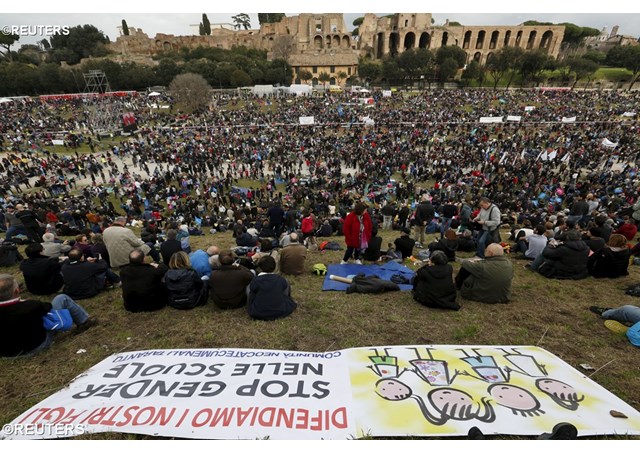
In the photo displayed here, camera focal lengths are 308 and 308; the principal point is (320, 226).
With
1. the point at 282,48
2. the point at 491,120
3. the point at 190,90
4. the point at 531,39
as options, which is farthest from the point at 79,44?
the point at 531,39

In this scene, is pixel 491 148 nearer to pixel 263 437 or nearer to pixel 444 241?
pixel 444 241

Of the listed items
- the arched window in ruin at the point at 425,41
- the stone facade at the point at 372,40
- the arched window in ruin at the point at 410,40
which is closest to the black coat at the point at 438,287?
the stone facade at the point at 372,40

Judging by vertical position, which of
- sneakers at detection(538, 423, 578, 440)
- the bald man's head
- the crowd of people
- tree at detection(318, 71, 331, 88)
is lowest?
the crowd of people

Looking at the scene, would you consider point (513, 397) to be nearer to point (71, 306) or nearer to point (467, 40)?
point (71, 306)

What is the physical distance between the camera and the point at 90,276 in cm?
554

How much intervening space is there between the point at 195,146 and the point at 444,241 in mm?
29276

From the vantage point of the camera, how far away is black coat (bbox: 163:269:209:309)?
5016 millimetres

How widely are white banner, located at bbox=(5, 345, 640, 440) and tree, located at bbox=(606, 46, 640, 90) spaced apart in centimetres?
8671

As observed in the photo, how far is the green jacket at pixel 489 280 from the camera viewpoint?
5.22m

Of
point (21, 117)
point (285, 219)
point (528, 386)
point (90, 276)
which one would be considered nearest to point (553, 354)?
point (528, 386)

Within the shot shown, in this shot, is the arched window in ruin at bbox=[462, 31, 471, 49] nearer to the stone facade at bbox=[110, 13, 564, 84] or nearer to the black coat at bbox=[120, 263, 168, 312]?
the stone facade at bbox=[110, 13, 564, 84]

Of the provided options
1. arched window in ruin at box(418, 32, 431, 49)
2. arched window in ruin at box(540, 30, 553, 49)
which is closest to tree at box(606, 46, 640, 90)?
arched window in ruin at box(540, 30, 553, 49)

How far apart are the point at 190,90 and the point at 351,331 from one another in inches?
2181

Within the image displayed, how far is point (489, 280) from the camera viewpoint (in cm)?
530
